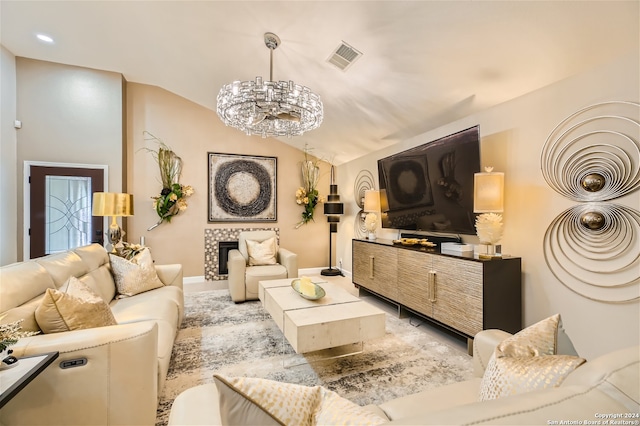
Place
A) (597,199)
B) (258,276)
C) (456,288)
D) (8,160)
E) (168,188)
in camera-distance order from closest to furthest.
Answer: (597,199) < (456,288) < (8,160) < (258,276) < (168,188)

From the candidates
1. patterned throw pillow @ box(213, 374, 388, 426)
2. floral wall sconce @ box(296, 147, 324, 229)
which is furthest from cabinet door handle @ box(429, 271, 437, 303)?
floral wall sconce @ box(296, 147, 324, 229)

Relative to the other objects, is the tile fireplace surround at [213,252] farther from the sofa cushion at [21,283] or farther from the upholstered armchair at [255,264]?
the sofa cushion at [21,283]

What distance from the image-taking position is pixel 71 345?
1298mm

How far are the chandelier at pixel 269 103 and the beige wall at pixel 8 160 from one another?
10.7 ft

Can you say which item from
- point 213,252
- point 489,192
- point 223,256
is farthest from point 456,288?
point 213,252

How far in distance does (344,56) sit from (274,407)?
9.47 feet

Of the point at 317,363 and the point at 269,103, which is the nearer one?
→ the point at 317,363

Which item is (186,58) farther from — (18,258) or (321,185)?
(18,258)

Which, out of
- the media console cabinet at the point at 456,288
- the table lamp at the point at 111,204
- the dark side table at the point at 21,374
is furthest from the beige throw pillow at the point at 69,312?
the media console cabinet at the point at 456,288

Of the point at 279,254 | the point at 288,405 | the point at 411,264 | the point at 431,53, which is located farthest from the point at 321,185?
the point at 288,405

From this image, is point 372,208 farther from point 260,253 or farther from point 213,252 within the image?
point 213,252

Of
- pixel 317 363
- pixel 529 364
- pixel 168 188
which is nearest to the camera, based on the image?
pixel 529 364

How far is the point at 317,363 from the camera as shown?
2305 millimetres

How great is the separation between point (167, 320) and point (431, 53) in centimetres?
306
